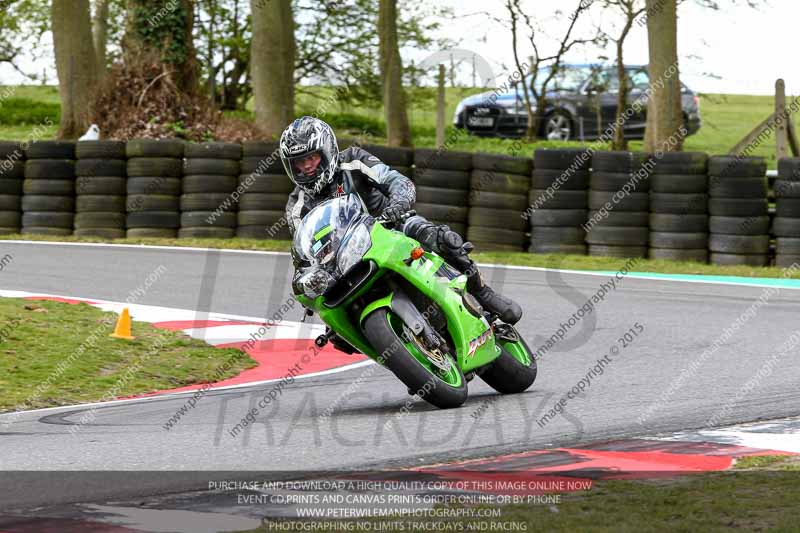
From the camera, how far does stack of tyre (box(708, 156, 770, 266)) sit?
51.6ft

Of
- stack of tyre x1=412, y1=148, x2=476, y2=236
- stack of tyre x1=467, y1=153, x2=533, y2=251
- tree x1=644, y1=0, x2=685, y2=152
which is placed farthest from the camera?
tree x1=644, y1=0, x2=685, y2=152

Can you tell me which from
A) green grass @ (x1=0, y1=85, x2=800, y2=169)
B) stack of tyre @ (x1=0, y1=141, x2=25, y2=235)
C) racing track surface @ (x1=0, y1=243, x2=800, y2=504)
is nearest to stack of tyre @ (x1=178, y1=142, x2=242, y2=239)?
stack of tyre @ (x1=0, y1=141, x2=25, y2=235)

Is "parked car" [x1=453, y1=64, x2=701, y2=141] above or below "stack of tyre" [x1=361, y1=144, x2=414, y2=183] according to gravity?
above

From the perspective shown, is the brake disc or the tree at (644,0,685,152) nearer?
the brake disc

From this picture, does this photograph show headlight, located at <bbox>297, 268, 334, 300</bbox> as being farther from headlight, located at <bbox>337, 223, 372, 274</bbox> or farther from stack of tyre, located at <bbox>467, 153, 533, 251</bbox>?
stack of tyre, located at <bbox>467, 153, 533, 251</bbox>

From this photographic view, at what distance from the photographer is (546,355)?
9750mm

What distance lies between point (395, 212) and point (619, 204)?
930 cm

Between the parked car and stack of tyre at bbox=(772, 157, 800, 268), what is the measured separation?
10872mm

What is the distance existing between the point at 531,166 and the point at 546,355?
293 inches

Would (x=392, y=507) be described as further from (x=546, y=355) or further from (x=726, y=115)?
(x=726, y=115)

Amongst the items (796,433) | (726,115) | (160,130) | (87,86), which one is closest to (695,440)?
(796,433)

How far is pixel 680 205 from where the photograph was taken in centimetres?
1600

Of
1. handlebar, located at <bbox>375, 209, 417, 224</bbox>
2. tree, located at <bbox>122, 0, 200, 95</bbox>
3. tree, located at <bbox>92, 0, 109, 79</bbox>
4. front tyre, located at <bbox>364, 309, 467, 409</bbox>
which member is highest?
tree, located at <bbox>92, 0, 109, 79</bbox>

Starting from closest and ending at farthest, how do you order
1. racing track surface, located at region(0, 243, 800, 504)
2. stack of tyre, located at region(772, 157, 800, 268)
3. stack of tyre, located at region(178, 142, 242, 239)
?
racing track surface, located at region(0, 243, 800, 504) → stack of tyre, located at region(772, 157, 800, 268) → stack of tyre, located at region(178, 142, 242, 239)
